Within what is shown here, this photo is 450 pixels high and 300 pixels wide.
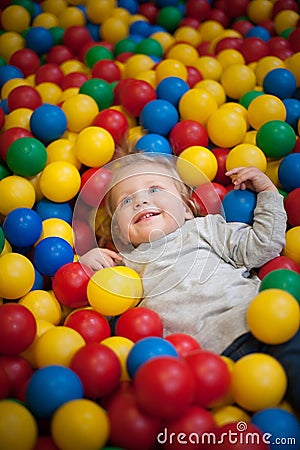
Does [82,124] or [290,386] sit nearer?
[290,386]

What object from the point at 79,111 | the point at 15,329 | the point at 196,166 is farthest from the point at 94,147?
the point at 15,329

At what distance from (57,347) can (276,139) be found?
2.90 feet

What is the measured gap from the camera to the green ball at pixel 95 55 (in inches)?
83.4

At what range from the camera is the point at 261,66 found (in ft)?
6.34

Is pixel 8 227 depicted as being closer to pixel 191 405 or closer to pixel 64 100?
pixel 64 100

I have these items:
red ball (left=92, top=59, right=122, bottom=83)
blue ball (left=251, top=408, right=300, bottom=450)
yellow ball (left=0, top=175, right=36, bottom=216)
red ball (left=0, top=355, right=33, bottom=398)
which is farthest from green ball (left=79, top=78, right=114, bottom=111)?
blue ball (left=251, top=408, right=300, bottom=450)

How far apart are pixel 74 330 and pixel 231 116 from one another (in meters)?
0.83

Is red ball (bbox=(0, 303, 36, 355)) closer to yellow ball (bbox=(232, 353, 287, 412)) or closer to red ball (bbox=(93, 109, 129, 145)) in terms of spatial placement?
yellow ball (bbox=(232, 353, 287, 412))

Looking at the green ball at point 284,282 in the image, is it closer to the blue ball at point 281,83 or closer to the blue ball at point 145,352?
the blue ball at point 145,352

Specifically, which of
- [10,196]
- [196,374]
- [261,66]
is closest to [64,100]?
[10,196]

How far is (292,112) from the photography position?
1737 millimetres

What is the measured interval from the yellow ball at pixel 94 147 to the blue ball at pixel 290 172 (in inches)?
19.7

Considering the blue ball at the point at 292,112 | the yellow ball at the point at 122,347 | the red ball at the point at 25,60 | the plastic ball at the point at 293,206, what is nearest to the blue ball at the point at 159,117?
the blue ball at the point at 292,112

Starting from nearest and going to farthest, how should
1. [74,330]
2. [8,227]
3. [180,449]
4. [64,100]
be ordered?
[180,449] → [74,330] → [8,227] → [64,100]
